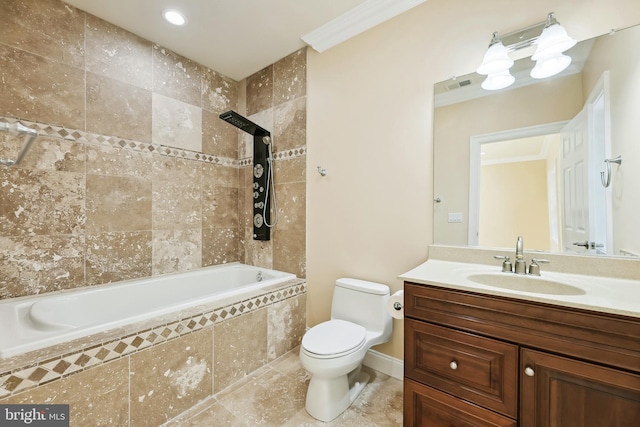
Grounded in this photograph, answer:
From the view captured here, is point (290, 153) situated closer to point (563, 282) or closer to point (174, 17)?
point (174, 17)

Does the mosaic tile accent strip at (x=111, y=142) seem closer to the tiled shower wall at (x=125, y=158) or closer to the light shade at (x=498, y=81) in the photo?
the tiled shower wall at (x=125, y=158)

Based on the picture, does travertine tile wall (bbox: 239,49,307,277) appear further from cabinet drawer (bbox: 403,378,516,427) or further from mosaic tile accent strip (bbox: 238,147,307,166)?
cabinet drawer (bbox: 403,378,516,427)

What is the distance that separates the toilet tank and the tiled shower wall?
539 mm

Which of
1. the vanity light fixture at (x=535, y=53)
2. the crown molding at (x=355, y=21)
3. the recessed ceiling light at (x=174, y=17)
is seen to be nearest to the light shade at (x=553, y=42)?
the vanity light fixture at (x=535, y=53)

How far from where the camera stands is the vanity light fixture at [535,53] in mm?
1247

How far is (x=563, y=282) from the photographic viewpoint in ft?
3.62

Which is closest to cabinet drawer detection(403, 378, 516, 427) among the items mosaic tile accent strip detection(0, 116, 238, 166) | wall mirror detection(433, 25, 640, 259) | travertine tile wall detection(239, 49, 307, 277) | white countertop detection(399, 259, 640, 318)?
white countertop detection(399, 259, 640, 318)

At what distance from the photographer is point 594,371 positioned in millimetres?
796

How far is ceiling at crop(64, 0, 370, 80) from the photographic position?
1.80 metres

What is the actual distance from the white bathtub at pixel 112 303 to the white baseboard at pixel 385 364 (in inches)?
35.5

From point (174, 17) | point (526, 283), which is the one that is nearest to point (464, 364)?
point (526, 283)

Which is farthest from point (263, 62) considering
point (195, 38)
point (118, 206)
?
point (118, 206)

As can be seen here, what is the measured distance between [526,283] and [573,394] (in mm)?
474

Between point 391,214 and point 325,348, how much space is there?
972 millimetres
